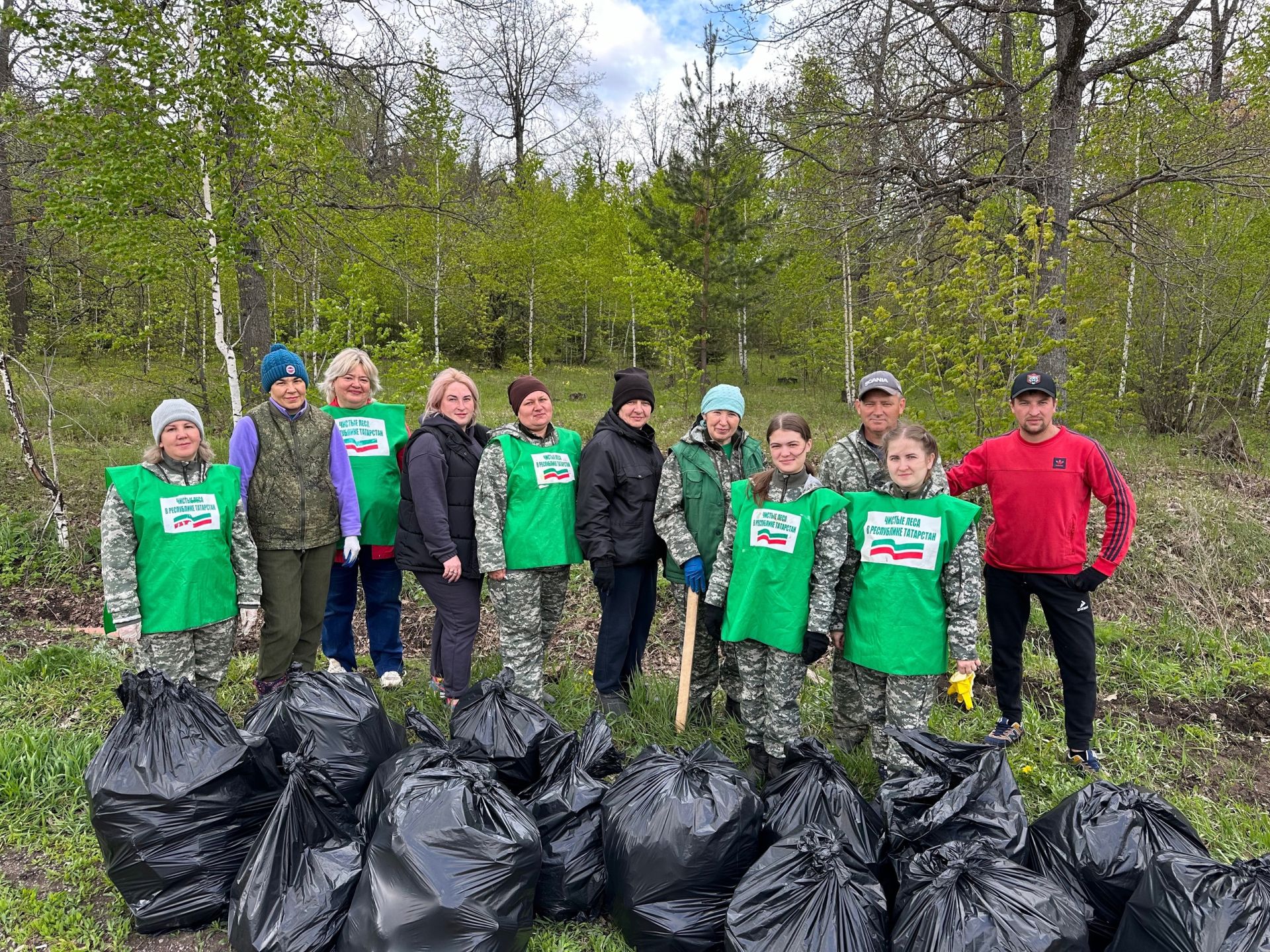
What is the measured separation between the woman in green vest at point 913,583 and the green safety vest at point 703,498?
76 cm

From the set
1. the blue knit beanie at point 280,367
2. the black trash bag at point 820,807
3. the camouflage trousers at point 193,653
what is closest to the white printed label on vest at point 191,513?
the camouflage trousers at point 193,653

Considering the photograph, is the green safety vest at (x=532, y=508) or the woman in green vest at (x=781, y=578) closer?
the woman in green vest at (x=781, y=578)

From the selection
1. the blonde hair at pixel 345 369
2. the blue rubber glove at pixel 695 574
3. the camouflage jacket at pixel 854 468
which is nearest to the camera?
the camouflage jacket at pixel 854 468

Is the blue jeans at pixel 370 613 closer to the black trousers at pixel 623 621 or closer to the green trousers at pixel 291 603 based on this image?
the green trousers at pixel 291 603

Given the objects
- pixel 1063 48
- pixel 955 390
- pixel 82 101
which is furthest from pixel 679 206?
pixel 82 101

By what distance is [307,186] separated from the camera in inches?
260

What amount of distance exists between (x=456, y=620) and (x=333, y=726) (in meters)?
1.05

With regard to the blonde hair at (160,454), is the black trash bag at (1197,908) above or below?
below

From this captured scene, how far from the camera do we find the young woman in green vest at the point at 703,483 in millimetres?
3486

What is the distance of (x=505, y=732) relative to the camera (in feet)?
9.14

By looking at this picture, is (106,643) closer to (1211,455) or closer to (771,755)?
(771,755)

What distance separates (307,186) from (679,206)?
11.8 m

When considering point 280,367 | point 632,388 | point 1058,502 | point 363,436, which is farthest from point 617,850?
point 280,367

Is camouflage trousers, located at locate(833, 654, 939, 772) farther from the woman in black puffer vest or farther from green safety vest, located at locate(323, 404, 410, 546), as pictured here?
green safety vest, located at locate(323, 404, 410, 546)
